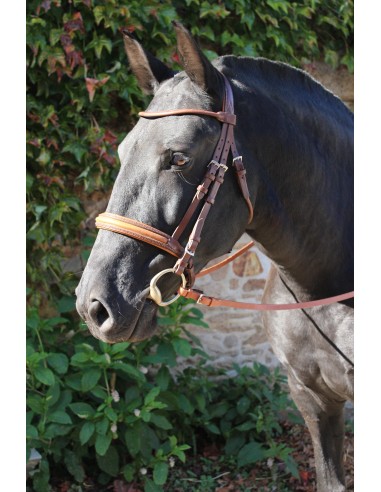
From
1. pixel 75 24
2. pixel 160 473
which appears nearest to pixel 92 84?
pixel 75 24

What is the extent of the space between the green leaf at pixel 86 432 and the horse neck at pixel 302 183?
1813 millimetres

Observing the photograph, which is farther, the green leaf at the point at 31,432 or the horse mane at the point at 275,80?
the green leaf at the point at 31,432

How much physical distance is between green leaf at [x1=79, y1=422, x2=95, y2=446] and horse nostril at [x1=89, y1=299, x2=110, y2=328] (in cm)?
192

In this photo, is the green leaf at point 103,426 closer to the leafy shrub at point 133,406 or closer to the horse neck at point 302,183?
the leafy shrub at point 133,406

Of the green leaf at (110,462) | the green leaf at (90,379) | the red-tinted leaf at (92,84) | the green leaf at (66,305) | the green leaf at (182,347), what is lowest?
the green leaf at (110,462)

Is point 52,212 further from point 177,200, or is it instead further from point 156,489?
point 177,200

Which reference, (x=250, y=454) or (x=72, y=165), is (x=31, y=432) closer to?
(x=250, y=454)

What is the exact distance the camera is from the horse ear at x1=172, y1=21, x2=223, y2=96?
1753mm

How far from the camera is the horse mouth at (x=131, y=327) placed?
1738mm

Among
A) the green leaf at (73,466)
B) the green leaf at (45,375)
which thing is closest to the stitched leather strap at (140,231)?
the green leaf at (45,375)

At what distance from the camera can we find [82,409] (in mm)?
3623

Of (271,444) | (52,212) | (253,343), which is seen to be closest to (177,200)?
(52,212)

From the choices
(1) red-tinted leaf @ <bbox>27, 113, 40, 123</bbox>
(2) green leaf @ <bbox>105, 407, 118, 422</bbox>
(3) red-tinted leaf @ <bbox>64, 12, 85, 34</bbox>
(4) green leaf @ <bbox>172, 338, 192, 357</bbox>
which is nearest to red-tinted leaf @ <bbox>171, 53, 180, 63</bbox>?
(3) red-tinted leaf @ <bbox>64, 12, 85, 34</bbox>

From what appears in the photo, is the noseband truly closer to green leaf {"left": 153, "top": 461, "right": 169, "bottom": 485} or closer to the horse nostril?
the horse nostril
